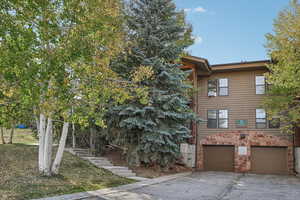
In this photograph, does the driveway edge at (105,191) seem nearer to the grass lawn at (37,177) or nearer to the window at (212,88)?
the grass lawn at (37,177)

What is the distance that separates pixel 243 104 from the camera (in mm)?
16109

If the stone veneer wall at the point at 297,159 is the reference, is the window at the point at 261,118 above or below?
above

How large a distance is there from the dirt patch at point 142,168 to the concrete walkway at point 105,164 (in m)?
0.45

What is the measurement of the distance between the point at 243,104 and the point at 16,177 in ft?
43.5

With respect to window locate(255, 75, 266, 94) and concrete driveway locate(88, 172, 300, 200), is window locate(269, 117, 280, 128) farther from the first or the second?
concrete driveway locate(88, 172, 300, 200)

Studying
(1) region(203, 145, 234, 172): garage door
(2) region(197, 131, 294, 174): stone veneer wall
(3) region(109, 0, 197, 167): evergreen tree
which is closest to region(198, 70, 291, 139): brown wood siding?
(2) region(197, 131, 294, 174): stone veneer wall

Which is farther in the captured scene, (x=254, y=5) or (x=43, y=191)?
(x=254, y=5)

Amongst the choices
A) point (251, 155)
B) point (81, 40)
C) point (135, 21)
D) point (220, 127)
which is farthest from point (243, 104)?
point (81, 40)

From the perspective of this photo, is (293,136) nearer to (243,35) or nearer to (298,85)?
(298,85)

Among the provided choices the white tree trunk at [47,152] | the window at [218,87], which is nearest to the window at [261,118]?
the window at [218,87]

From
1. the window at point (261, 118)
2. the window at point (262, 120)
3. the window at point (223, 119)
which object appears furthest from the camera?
the window at point (223, 119)

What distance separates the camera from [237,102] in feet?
53.4

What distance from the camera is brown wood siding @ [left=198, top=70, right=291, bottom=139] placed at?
52.0ft

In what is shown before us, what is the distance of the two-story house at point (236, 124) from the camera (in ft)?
50.1
